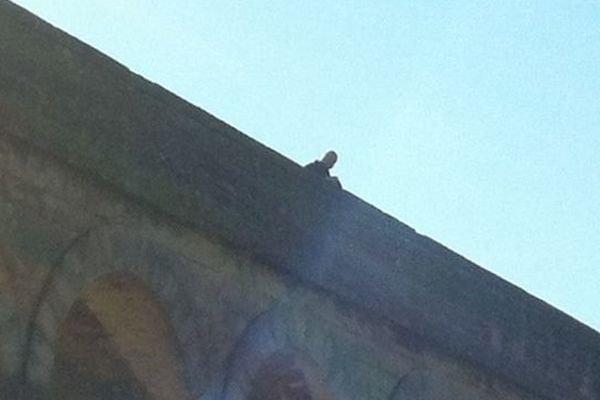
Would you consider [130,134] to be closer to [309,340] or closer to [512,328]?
[309,340]

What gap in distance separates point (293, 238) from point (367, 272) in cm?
73

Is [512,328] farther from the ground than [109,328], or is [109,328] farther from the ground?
[512,328]

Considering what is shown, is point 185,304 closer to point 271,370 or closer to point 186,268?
point 186,268

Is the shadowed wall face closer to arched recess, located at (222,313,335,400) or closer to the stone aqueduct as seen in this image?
the stone aqueduct

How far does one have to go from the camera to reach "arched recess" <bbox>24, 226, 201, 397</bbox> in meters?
8.38

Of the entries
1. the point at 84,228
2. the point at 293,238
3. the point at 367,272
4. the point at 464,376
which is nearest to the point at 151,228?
the point at 84,228

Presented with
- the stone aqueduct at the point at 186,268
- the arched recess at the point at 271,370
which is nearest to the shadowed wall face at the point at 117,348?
the stone aqueduct at the point at 186,268

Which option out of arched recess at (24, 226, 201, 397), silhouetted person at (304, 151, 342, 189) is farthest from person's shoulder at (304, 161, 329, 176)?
arched recess at (24, 226, 201, 397)

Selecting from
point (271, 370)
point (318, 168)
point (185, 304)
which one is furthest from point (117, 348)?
point (318, 168)

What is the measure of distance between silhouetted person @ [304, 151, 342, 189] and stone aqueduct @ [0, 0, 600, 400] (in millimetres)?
206

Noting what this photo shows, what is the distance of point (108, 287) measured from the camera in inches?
361

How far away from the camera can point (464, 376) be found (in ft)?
37.2

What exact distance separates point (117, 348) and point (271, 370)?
37.8 inches

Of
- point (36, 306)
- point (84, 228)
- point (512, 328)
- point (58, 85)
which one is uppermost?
point (512, 328)
